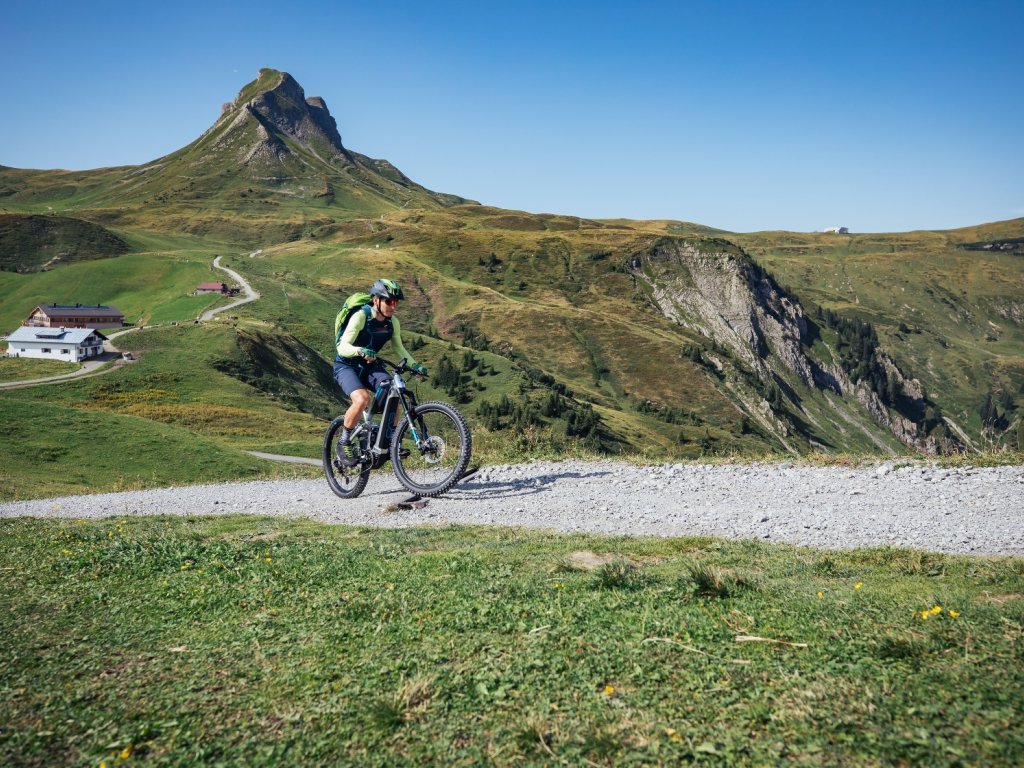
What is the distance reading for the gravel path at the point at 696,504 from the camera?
979 cm

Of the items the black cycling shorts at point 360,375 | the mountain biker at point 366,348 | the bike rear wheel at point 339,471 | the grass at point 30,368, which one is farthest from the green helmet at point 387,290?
the grass at point 30,368

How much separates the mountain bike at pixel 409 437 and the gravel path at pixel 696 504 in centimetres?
54

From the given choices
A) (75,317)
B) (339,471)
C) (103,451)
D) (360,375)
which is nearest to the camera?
(360,375)

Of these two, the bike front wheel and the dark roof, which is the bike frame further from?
the dark roof

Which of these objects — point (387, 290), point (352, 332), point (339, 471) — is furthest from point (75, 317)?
point (387, 290)

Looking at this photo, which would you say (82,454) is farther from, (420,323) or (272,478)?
(420,323)

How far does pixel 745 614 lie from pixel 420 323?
176990 mm

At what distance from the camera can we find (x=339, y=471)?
1540 centimetres

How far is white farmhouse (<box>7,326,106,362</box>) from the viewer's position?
92.2 m

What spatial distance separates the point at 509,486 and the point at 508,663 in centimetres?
1052

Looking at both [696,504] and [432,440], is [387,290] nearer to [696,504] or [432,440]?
[432,440]

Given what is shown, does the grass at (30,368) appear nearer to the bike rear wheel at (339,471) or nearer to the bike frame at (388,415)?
the bike rear wheel at (339,471)

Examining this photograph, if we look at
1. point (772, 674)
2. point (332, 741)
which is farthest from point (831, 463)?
point (332, 741)

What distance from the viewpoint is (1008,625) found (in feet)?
15.5
